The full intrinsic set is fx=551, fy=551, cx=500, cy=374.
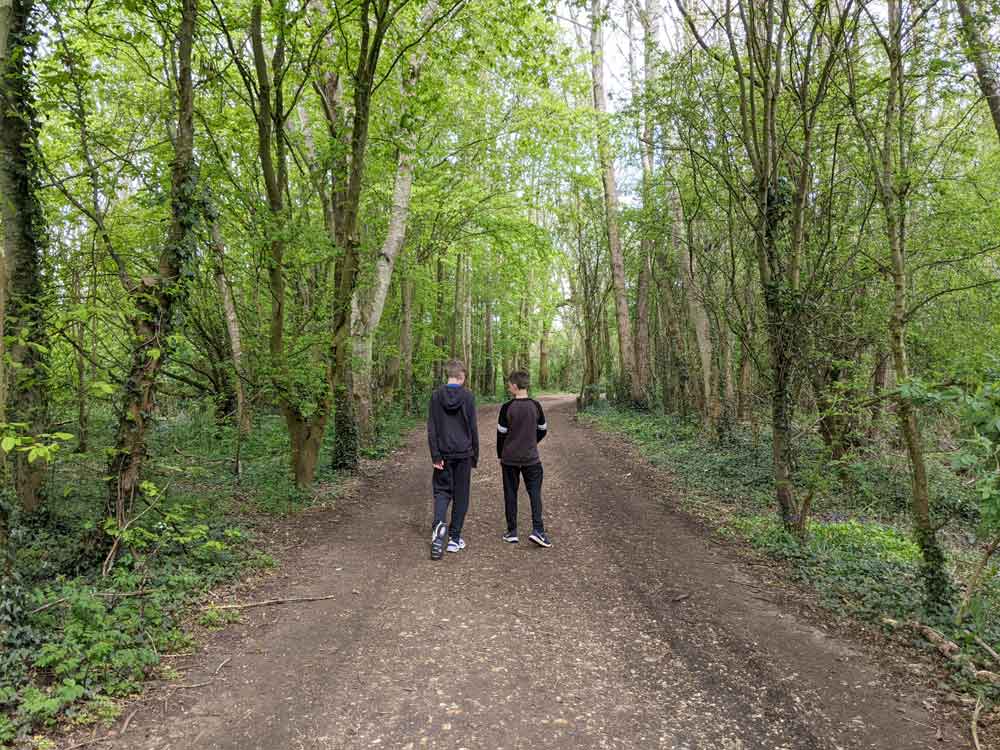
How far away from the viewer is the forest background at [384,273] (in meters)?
4.53

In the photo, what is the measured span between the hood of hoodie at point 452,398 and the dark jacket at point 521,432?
1.67 feet

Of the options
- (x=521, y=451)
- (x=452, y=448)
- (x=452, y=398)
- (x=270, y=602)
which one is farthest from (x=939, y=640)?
(x=270, y=602)

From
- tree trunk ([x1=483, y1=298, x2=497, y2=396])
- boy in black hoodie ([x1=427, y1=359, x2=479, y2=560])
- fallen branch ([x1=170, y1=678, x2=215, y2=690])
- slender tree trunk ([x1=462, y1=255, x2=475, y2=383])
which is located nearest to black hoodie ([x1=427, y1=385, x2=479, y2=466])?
boy in black hoodie ([x1=427, y1=359, x2=479, y2=560])

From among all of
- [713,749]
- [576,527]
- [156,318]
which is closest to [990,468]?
[713,749]

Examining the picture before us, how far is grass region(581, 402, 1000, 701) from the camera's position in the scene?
4.68 m

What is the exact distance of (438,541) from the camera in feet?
19.8

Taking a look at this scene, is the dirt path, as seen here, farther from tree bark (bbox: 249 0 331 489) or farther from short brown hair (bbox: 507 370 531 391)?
tree bark (bbox: 249 0 331 489)

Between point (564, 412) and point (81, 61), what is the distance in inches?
754

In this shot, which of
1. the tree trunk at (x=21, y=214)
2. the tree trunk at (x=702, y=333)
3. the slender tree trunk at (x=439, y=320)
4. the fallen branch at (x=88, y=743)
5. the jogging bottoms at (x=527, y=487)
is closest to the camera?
the fallen branch at (x=88, y=743)

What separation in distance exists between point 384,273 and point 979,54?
9.39 metres

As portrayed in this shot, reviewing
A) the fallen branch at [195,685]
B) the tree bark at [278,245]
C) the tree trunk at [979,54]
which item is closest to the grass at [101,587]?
the fallen branch at [195,685]

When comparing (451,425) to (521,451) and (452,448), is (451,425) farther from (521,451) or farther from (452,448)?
(521,451)

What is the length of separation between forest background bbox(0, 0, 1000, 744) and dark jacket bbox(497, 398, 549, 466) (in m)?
2.85

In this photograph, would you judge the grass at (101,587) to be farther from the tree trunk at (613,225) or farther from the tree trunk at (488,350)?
the tree trunk at (488,350)
